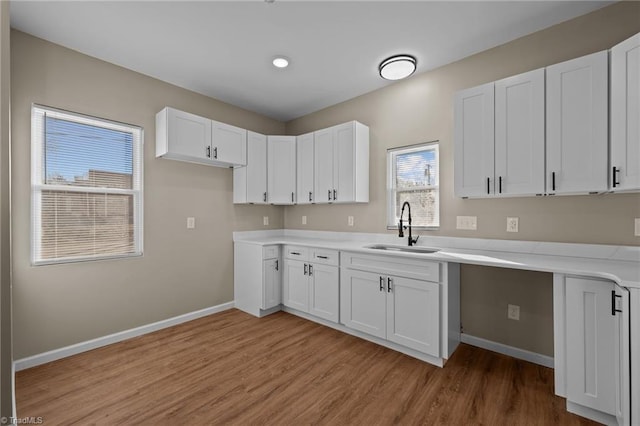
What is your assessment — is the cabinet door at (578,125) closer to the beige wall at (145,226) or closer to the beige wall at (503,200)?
the beige wall at (503,200)

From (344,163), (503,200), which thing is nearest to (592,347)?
(503,200)

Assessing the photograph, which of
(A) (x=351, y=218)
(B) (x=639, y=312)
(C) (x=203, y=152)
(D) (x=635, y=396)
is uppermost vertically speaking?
(C) (x=203, y=152)

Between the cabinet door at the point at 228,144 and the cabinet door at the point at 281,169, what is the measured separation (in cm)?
42

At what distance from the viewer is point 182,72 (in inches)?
122

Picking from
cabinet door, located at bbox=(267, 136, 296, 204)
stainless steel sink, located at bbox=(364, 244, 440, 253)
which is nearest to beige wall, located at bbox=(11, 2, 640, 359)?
stainless steel sink, located at bbox=(364, 244, 440, 253)

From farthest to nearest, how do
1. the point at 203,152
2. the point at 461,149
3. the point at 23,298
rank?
the point at 203,152
the point at 461,149
the point at 23,298

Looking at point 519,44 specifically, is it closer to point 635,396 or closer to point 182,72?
point 635,396

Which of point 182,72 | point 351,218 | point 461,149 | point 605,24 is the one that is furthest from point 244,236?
point 605,24

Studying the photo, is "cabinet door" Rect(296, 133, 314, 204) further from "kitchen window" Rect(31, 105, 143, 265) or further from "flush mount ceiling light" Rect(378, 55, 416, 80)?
"kitchen window" Rect(31, 105, 143, 265)

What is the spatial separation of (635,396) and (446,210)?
179cm

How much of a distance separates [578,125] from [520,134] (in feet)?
1.11

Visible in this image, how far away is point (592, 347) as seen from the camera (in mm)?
1752

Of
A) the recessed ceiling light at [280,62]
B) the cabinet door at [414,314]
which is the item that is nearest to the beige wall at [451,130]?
the cabinet door at [414,314]

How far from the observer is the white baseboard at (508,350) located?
94.2 inches
